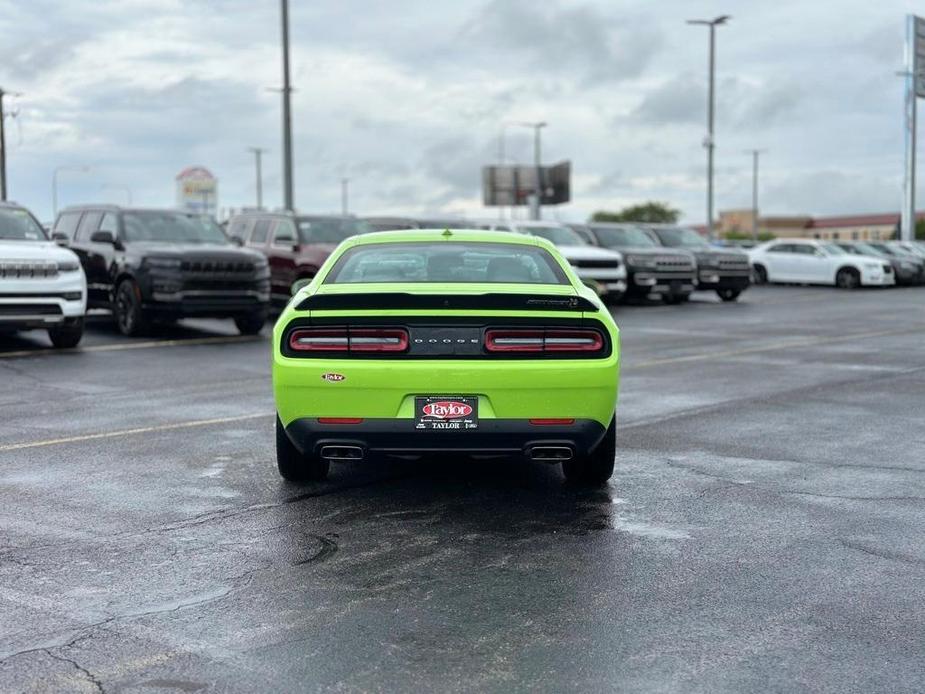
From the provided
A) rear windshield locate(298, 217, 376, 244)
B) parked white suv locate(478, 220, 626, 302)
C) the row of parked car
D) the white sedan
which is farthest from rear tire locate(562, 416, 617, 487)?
the white sedan

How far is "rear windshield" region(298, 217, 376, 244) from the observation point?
72.8ft

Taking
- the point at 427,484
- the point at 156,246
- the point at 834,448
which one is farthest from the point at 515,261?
the point at 156,246

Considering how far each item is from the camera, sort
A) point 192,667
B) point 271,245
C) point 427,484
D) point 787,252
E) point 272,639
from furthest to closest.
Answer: point 787,252
point 271,245
point 427,484
point 272,639
point 192,667

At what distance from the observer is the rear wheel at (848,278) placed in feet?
124

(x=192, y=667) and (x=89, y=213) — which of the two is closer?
(x=192, y=667)

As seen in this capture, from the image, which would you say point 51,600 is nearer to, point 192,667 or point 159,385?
point 192,667

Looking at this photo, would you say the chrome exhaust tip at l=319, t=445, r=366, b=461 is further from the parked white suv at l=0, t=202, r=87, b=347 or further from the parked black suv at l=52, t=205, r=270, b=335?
the parked black suv at l=52, t=205, r=270, b=335

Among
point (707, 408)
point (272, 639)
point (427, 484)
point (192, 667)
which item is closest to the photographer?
point (192, 667)

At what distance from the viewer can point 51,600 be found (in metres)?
5.05

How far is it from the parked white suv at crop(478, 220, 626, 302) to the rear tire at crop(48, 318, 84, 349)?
12543mm

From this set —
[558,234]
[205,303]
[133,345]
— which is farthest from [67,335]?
[558,234]

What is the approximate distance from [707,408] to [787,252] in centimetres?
3006

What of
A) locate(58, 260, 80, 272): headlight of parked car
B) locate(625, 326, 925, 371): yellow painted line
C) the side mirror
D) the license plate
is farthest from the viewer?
the side mirror

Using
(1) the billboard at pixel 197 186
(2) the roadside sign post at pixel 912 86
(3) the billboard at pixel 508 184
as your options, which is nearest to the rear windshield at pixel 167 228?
(2) the roadside sign post at pixel 912 86
